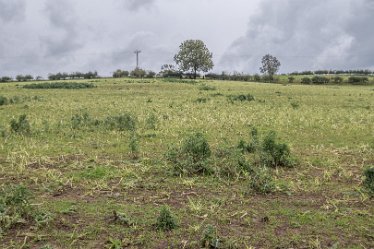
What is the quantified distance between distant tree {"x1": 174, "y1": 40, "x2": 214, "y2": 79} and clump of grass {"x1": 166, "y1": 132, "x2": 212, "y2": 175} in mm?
103129

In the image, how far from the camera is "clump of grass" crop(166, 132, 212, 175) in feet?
30.2

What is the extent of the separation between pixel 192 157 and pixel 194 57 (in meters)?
105

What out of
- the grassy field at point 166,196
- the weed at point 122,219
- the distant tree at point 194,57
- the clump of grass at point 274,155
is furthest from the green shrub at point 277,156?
the distant tree at point 194,57

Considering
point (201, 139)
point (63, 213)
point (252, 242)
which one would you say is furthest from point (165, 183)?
point (252, 242)

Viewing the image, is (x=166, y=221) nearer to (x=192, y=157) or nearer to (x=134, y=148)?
(x=192, y=157)

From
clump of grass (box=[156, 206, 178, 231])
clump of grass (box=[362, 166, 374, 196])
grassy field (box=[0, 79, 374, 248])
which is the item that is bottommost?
grassy field (box=[0, 79, 374, 248])

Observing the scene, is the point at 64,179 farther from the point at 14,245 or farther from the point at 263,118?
the point at 263,118

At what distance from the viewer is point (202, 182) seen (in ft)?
28.2

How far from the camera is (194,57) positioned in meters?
113

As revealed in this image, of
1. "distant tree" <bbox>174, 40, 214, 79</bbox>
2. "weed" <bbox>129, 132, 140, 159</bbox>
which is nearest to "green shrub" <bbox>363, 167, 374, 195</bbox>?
"weed" <bbox>129, 132, 140, 159</bbox>

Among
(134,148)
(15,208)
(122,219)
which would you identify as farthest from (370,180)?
(15,208)

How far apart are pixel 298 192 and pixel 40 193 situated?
455 cm

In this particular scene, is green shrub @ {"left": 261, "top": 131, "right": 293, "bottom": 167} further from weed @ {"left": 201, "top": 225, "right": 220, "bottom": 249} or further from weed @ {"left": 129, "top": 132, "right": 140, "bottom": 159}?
weed @ {"left": 201, "top": 225, "right": 220, "bottom": 249}

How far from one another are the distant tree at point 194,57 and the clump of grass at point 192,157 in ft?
338
